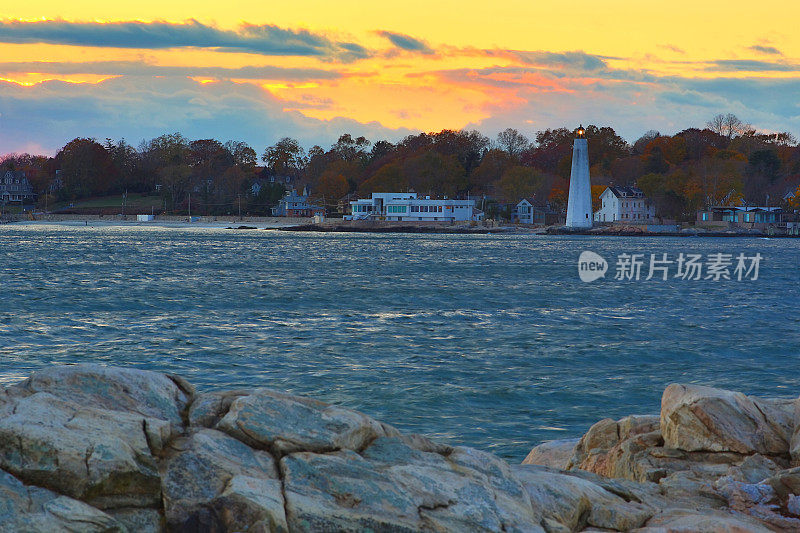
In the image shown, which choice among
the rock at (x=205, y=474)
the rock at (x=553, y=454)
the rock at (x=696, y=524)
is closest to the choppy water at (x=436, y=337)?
the rock at (x=553, y=454)

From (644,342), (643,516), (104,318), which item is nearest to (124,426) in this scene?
(643,516)

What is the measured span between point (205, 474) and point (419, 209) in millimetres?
A: 136334

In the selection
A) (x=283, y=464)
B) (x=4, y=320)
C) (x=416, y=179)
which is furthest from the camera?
(x=416, y=179)

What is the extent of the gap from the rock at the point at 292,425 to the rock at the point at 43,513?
1.44 m

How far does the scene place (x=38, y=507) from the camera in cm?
577

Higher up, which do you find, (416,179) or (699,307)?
(416,179)

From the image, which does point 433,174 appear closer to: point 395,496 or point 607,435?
point 607,435

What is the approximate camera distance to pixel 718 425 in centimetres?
980

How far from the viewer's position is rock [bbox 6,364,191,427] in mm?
7227

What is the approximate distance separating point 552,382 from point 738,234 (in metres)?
107

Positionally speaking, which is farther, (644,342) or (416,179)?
(416,179)

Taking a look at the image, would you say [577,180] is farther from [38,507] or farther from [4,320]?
[38,507]

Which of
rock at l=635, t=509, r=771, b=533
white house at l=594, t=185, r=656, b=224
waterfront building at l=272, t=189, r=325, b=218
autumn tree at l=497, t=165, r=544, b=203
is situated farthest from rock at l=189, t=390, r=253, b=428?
waterfront building at l=272, t=189, r=325, b=218

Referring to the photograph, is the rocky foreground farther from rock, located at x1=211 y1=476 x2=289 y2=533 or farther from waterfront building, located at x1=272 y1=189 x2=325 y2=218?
waterfront building, located at x1=272 y1=189 x2=325 y2=218
